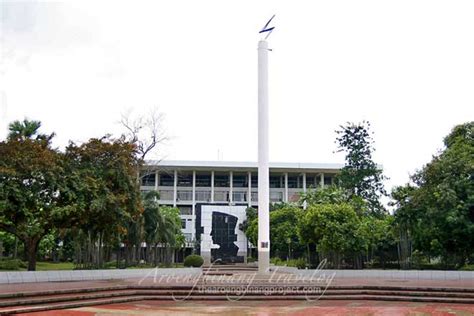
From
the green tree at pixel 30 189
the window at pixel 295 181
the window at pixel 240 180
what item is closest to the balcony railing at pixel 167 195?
the window at pixel 240 180

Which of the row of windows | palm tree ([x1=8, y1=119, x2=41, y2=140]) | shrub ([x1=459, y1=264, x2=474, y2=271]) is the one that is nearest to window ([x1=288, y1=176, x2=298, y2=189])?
the row of windows

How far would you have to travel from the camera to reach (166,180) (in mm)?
57219

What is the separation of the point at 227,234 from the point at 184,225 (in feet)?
31.0

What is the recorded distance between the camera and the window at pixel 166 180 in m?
56.7

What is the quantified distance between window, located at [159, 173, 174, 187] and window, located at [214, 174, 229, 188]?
18.0 ft

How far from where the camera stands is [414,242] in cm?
2383

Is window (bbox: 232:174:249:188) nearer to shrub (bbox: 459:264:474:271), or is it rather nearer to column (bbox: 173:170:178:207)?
column (bbox: 173:170:178:207)

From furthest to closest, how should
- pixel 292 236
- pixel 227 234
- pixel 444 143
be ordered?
pixel 227 234 → pixel 292 236 → pixel 444 143

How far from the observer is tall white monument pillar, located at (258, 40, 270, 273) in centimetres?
2267

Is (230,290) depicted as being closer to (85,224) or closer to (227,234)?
(85,224)

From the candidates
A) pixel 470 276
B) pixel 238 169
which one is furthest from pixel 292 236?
pixel 238 169

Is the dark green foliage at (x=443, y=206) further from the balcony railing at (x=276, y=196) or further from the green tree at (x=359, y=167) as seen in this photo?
the balcony railing at (x=276, y=196)

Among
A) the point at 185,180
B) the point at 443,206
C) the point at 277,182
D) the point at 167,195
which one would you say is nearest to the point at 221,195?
the point at 185,180

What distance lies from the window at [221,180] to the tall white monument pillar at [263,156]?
34.1 m
